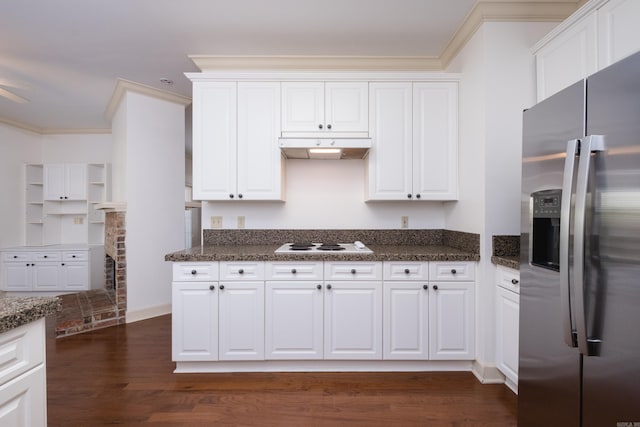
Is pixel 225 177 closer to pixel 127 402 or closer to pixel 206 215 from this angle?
pixel 206 215

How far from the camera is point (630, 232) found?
1.02 meters

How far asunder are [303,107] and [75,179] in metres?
4.42

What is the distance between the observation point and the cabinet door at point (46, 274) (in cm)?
466

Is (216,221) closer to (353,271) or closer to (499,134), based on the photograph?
(353,271)

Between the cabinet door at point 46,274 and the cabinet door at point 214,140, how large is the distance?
3610mm

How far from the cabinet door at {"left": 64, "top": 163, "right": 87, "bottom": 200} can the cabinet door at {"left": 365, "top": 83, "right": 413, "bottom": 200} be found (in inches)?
188

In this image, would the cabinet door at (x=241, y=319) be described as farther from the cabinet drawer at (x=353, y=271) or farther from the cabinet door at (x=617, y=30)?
the cabinet door at (x=617, y=30)

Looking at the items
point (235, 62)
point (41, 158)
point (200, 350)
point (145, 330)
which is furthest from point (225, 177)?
point (41, 158)

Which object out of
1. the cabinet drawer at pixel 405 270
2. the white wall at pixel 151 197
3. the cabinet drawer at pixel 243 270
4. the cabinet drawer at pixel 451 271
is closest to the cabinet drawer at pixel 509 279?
the cabinet drawer at pixel 451 271

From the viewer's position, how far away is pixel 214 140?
107 inches

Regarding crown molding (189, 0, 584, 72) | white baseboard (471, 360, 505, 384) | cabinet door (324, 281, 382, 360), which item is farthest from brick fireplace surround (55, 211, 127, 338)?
white baseboard (471, 360, 505, 384)

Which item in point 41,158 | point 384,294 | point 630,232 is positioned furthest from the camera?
point 41,158

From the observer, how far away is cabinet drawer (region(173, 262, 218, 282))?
2367 mm

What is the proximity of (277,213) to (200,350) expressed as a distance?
1.36 meters
